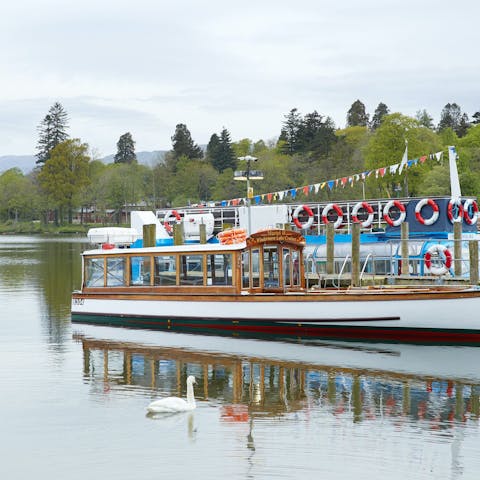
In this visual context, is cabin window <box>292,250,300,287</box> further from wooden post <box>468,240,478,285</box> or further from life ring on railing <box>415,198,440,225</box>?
life ring on railing <box>415,198,440,225</box>

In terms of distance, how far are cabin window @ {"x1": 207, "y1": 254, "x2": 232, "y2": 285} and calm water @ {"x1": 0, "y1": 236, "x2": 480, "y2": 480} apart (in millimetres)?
1928

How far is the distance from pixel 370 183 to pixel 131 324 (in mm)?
57142

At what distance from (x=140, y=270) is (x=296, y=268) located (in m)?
5.67

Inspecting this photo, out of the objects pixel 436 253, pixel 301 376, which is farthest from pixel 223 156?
pixel 301 376

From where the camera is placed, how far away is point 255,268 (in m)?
29.2

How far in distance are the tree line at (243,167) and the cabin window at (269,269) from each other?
4408 cm

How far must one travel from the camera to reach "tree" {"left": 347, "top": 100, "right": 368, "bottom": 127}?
591 ft

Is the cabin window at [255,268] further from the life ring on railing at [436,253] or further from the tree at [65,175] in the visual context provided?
the tree at [65,175]

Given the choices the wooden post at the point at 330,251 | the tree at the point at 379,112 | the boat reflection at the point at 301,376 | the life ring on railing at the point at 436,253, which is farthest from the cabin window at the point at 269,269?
the tree at the point at 379,112

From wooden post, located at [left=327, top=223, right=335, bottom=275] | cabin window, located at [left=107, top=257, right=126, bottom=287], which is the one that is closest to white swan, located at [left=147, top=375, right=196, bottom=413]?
cabin window, located at [left=107, top=257, right=126, bottom=287]

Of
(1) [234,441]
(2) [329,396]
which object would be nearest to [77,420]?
(1) [234,441]

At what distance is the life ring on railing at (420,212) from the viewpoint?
4466cm

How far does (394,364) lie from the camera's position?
2439 cm

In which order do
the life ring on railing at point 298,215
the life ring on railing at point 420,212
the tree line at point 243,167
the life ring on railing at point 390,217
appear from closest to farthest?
1. the life ring on railing at point 420,212
2. the life ring on railing at point 390,217
3. the life ring on railing at point 298,215
4. the tree line at point 243,167
